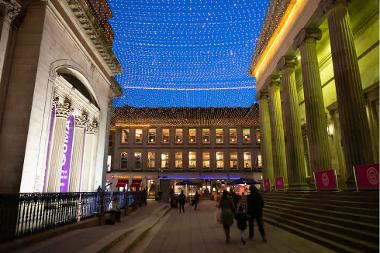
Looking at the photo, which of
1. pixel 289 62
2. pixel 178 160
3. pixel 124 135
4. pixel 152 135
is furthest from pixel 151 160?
pixel 289 62

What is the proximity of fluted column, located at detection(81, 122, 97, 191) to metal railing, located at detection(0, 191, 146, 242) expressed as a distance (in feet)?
19.7

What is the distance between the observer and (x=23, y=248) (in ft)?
24.4

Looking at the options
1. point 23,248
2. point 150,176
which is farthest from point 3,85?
point 150,176

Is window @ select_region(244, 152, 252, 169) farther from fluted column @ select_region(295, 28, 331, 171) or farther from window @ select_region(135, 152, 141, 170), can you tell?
fluted column @ select_region(295, 28, 331, 171)

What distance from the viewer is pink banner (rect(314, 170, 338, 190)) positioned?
11572 mm

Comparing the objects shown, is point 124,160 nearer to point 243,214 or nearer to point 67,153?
point 67,153

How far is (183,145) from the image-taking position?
149ft

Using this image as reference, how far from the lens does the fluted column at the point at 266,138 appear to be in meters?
26.0

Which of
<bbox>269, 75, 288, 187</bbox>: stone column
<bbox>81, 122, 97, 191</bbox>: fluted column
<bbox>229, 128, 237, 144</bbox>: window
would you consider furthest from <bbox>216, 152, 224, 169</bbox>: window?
<bbox>81, 122, 97, 191</bbox>: fluted column

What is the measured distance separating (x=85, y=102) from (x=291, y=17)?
14427 mm

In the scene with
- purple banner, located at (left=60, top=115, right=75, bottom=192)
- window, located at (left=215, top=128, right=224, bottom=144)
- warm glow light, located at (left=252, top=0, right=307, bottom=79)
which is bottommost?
purple banner, located at (left=60, top=115, right=75, bottom=192)

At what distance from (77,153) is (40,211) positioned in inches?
412

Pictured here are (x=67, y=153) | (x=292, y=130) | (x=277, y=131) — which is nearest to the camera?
Result: (x=67, y=153)

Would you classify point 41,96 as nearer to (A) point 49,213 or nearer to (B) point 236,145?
(A) point 49,213
